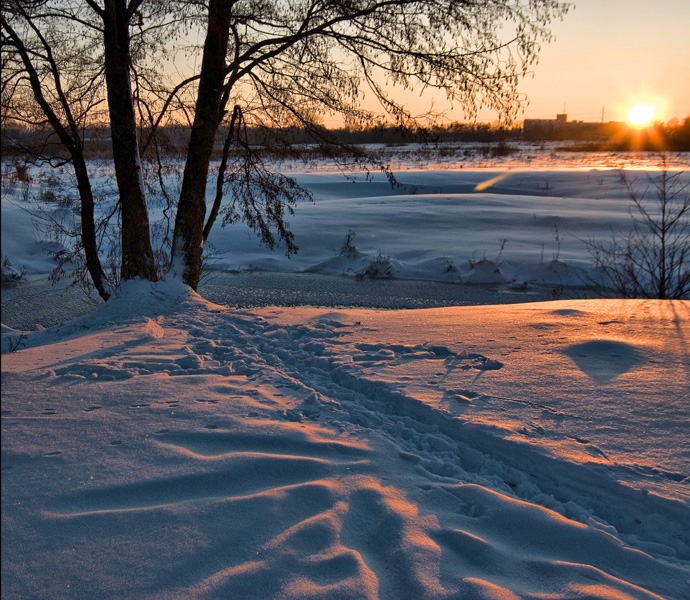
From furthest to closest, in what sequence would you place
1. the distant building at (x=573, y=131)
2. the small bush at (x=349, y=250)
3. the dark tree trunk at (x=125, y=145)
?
the distant building at (x=573, y=131), the small bush at (x=349, y=250), the dark tree trunk at (x=125, y=145)

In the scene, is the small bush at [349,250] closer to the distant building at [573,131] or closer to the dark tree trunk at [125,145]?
the dark tree trunk at [125,145]

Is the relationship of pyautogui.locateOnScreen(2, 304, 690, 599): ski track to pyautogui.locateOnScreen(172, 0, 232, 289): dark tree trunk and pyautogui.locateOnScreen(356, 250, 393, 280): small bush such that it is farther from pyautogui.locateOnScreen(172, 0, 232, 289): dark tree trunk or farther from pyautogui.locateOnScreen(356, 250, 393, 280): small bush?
pyautogui.locateOnScreen(356, 250, 393, 280): small bush

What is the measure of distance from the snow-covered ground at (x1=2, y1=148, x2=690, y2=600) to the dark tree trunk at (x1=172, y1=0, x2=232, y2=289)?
1314mm

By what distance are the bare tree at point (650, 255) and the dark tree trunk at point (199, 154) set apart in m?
5.40

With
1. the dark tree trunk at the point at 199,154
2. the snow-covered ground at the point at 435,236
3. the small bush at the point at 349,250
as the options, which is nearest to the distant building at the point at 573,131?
the snow-covered ground at the point at 435,236

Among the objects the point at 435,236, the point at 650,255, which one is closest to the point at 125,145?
the point at 435,236

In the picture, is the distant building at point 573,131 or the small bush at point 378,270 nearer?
the small bush at point 378,270

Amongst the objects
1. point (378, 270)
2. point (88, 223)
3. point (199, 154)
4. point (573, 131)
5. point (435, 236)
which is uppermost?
point (573, 131)

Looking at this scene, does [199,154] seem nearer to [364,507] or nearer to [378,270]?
[364,507]

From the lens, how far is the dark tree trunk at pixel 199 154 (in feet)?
20.9

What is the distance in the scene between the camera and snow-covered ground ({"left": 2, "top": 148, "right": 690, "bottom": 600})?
195 centimetres

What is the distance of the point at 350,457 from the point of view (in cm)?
283

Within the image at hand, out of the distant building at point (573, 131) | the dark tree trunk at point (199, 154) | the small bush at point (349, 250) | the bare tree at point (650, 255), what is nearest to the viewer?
the dark tree trunk at point (199, 154)

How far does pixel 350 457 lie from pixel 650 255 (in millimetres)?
9863
